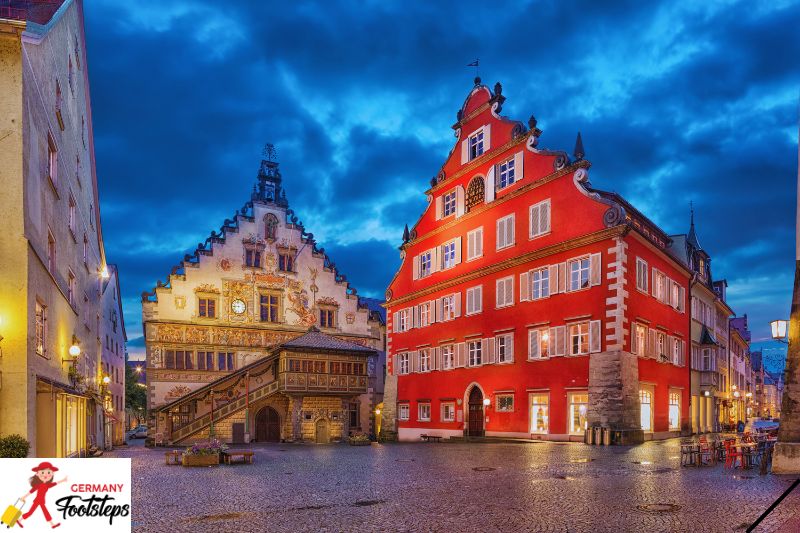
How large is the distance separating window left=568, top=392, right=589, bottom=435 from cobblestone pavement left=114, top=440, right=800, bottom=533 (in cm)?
751

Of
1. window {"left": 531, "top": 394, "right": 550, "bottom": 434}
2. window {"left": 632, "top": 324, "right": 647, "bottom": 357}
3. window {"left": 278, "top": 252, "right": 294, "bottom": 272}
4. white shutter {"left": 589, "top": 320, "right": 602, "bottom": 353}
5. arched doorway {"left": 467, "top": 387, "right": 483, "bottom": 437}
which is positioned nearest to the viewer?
white shutter {"left": 589, "top": 320, "right": 602, "bottom": 353}

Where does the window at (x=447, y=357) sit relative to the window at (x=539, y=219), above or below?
below

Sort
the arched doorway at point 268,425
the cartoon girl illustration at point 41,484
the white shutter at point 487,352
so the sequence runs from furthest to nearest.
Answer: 1. the arched doorway at point 268,425
2. the white shutter at point 487,352
3. the cartoon girl illustration at point 41,484

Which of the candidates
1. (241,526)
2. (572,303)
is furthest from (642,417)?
(241,526)

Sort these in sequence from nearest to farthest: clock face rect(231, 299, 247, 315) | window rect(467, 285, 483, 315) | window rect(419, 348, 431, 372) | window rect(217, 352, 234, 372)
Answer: window rect(467, 285, 483, 315), window rect(419, 348, 431, 372), window rect(217, 352, 234, 372), clock face rect(231, 299, 247, 315)

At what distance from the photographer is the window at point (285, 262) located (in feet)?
158

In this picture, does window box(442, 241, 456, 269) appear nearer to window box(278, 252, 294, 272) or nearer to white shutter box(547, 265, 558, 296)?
white shutter box(547, 265, 558, 296)

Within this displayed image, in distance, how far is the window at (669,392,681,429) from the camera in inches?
1277

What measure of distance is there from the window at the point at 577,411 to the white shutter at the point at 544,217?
8101 mm

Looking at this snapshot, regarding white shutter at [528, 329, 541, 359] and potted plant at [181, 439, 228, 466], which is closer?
potted plant at [181, 439, 228, 466]

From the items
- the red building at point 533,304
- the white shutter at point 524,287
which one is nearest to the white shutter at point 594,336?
the red building at point 533,304

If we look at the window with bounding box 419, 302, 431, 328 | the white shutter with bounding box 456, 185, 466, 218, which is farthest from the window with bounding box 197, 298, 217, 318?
the white shutter with bounding box 456, 185, 466, 218

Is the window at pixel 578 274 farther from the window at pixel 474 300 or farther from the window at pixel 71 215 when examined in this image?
the window at pixel 71 215

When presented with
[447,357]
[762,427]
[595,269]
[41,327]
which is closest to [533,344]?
[595,269]
